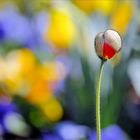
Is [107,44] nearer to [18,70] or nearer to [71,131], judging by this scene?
[71,131]

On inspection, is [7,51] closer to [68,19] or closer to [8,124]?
[68,19]

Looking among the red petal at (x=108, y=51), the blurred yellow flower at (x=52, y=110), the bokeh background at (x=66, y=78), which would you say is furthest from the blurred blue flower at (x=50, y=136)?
the red petal at (x=108, y=51)

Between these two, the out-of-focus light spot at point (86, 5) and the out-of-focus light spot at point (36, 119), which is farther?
the out-of-focus light spot at point (86, 5)

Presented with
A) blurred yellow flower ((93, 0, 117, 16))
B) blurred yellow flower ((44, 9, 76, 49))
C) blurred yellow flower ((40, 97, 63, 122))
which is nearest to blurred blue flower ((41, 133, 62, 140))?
blurred yellow flower ((40, 97, 63, 122))

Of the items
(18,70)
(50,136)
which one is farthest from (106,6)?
(50,136)

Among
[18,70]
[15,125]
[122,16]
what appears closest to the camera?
[15,125]

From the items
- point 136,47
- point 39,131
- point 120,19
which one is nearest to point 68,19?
point 120,19

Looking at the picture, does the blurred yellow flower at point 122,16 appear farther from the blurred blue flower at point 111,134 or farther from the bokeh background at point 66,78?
the blurred blue flower at point 111,134

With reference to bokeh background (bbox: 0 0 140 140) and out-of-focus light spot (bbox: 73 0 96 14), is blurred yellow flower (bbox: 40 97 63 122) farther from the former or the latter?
out-of-focus light spot (bbox: 73 0 96 14)
